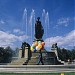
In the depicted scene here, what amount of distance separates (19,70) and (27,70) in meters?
0.82

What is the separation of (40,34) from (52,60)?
640 centimetres

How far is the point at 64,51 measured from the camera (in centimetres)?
9425

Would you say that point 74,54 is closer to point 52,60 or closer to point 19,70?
point 52,60

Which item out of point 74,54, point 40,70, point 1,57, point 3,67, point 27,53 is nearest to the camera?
point 40,70

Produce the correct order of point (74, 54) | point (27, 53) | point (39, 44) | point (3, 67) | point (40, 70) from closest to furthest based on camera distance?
point (40, 70) < point (3, 67) < point (39, 44) < point (27, 53) < point (74, 54)

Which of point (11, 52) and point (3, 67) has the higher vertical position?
point (11, 52)

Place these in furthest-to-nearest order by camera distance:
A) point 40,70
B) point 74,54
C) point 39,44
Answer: point 74,54, point 39,44, point 40,70

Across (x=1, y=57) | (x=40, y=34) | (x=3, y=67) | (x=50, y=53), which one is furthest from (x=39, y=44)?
(x=1, y=57)

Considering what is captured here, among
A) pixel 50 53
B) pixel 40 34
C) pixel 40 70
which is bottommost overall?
pixel 40 70

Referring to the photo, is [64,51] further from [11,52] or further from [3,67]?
[3,67]

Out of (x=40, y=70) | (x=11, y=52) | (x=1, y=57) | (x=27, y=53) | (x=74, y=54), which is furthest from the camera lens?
(x=74, y=54)

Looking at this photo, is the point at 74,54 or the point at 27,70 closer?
the point at 27,70

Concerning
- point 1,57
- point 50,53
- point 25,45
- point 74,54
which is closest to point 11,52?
point 1,57

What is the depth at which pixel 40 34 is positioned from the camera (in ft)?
141
